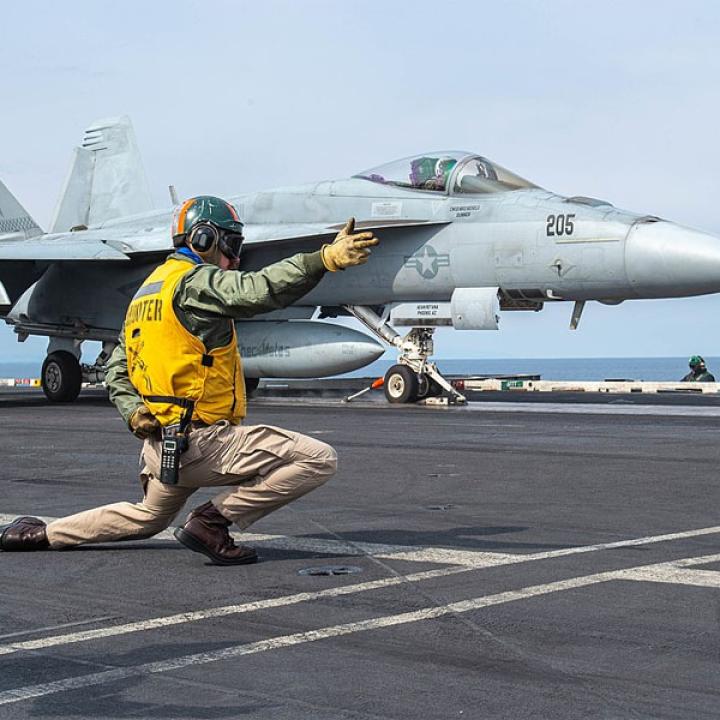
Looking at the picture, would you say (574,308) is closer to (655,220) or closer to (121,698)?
(655,220)

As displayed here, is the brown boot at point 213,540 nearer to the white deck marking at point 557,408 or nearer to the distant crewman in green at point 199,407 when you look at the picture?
the distant crewman in green at point 199,407

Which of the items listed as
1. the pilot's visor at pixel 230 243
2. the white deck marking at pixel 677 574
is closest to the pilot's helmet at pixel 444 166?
the pilot's visor at pixel 230 243

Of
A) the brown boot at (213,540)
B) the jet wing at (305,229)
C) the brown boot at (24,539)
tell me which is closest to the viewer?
the brown boot at (213,540)

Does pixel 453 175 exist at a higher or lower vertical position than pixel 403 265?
higher

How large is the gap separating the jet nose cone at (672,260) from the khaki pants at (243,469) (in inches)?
506

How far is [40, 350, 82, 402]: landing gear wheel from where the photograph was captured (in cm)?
2434

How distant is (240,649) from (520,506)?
4424 mm

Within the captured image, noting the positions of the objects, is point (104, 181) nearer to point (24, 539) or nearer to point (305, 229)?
point (305, 229)

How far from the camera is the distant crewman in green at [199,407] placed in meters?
6.44

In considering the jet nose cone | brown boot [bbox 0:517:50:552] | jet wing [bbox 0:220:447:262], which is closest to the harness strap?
brown boot [bbox 0:517:50:552]

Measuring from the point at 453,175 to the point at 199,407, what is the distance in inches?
592

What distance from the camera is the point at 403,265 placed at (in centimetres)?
2111

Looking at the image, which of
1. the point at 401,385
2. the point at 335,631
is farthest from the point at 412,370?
the point at 335,631

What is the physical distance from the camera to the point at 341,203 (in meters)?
21.9
